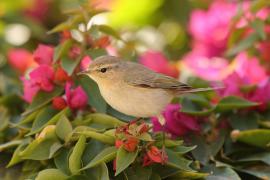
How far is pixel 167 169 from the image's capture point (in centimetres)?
189

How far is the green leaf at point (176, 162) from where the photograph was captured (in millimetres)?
1815

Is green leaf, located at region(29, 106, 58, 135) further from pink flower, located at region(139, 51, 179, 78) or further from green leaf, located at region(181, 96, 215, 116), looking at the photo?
pink flower, located at region(139, 51, 179, 78)

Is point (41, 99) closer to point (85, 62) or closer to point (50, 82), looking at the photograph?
point (50, 82)

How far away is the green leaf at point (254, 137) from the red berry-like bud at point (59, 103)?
0.65 m

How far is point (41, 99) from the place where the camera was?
7.03 ft

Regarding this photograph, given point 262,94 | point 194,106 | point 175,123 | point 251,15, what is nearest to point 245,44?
point 251,15

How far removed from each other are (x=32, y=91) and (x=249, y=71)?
3.27 ft

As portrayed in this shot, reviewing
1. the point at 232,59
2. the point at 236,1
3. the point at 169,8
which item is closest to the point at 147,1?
the point at 169,8

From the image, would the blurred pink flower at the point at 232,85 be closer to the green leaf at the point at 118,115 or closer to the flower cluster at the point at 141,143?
the green leaf at the point at 118,115

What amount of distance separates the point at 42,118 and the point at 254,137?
789mm

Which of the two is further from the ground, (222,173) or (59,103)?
(59,103)

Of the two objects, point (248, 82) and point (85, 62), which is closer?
point (85, 62)

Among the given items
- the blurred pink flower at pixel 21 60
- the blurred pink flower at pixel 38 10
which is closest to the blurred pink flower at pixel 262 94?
the blurred pink flower at pixel 21 60

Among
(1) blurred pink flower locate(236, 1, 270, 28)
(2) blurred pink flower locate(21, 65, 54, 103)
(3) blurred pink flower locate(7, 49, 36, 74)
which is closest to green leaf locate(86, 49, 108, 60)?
(2) blurred pink flower locate(21, 65, 54, 103)
